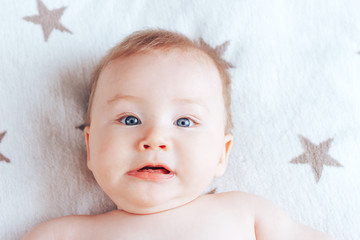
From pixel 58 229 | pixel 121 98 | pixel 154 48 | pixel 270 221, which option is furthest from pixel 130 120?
pixel 270 221

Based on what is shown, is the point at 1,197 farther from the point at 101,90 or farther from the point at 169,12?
the point at 169,12

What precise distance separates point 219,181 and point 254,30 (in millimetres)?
456

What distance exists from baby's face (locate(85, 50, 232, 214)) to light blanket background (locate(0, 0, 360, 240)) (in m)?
0.18

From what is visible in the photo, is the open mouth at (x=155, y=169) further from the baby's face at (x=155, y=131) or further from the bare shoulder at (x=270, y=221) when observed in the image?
the bare shoulder at (x=270, y=221)

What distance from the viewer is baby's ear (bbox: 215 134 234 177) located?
3.86ft

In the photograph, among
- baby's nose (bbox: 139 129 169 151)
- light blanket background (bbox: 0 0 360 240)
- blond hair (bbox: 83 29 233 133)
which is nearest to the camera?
baby's nose (bbox: 139 129 169 151)

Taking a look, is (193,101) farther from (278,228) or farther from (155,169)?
(278,228)

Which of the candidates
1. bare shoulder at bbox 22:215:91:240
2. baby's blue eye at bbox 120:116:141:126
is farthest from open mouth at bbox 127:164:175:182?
bare shoulder at bbox 22:215:91:240

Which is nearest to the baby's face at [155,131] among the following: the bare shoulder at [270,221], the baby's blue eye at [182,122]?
the baby's blue eye at [182,122]

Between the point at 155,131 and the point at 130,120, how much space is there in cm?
8

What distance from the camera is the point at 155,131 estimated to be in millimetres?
1028

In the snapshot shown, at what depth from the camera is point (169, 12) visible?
137 cm

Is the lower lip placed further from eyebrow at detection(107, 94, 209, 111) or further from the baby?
eyebrow at detection(107, 94, 209, 111)

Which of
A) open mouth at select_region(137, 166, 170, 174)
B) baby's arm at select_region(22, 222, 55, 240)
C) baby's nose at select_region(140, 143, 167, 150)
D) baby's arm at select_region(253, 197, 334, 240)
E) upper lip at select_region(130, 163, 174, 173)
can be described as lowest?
baby's arm at select_region(22, 222, 55, 240)
